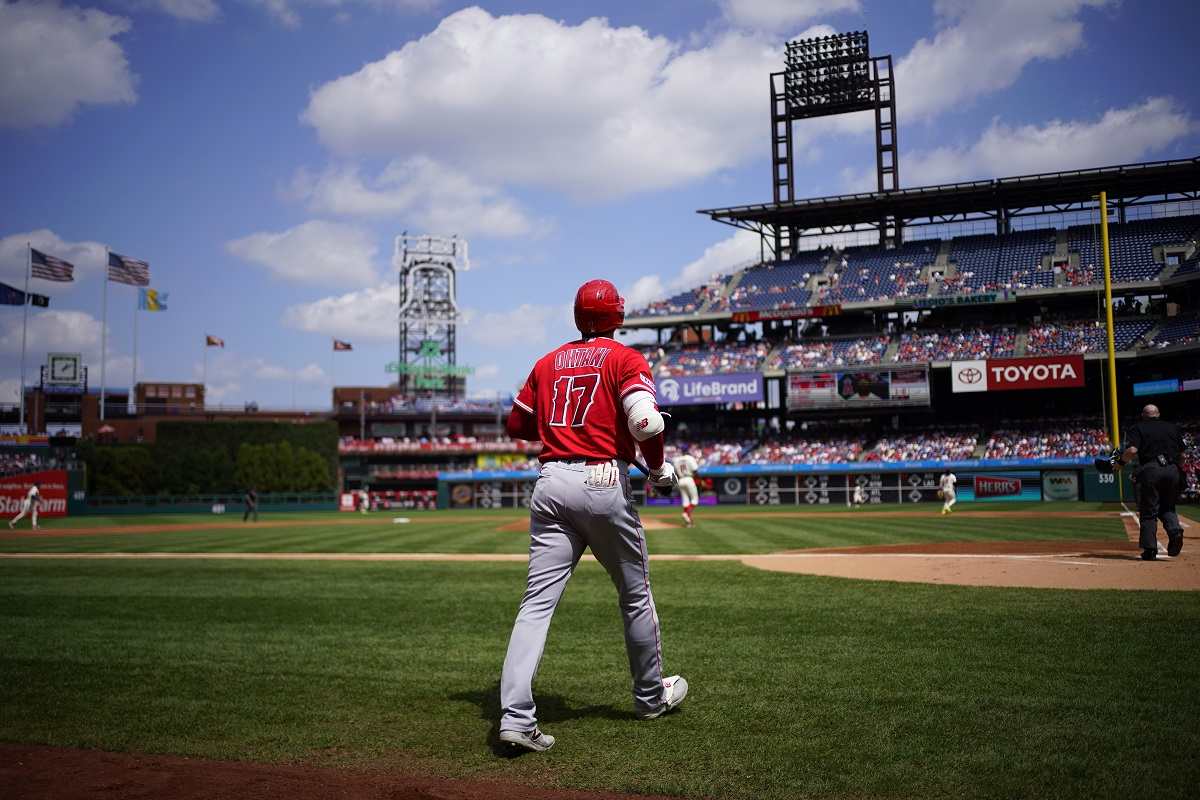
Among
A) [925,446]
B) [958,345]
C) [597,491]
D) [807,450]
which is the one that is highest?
[958,345]

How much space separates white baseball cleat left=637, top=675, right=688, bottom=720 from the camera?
433 centimetres

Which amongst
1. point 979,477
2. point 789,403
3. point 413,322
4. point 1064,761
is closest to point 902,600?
point 1064,761

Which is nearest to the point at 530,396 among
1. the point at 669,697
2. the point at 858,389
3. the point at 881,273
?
the point at 669,697

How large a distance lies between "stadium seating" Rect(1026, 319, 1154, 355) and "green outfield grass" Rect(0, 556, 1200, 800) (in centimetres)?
3630

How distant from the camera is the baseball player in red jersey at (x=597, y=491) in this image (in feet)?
13.6

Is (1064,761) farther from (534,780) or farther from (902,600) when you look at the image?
(902,600)

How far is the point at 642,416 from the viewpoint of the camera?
4.12 metres

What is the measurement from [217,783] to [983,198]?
158 ft

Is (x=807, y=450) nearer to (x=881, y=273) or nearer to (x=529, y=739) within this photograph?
(x=881, y=273)

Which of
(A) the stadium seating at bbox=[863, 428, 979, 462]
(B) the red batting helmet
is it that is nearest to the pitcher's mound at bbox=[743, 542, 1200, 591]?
(B) the red batting helmet

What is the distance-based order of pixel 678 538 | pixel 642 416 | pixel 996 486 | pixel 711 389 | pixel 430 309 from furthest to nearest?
pixel 430 309, pixel 711 389, pixel 996 486, pixel 678 538, pixel 642 416

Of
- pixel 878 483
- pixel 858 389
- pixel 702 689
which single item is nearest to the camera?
pixel 702 689

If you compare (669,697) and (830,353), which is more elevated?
(830,353)

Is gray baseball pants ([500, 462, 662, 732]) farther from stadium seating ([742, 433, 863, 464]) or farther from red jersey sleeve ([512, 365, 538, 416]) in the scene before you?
stadium seating ([742, 433, 863, 464])
